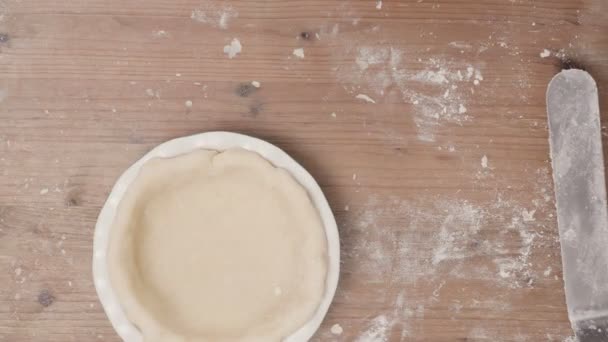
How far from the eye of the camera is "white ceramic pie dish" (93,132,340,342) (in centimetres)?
133

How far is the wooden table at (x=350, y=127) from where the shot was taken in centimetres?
144

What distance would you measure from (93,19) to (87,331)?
2.42ft

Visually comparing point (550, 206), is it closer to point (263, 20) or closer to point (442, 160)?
point (442, 160)

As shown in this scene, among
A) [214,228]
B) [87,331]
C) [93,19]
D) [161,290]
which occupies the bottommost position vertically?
[87,331]

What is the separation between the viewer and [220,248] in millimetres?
1345

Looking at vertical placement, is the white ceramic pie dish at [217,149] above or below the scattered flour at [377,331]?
above

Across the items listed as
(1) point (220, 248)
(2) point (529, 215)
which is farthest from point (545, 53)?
(1) point (220, 248)

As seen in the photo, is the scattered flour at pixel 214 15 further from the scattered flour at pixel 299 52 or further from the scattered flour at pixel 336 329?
the scattered flour at pixel 336 329

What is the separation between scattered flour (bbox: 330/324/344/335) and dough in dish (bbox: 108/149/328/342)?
142 millimetres

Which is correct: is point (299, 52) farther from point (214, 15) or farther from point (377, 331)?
point (377, 331)

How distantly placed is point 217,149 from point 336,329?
0.50 meters

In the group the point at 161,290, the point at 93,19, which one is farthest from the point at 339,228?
the point at 93,19

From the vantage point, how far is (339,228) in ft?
4.75

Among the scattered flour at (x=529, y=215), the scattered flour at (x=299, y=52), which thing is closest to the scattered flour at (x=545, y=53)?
the scattered flour at (x=529, y=215)
